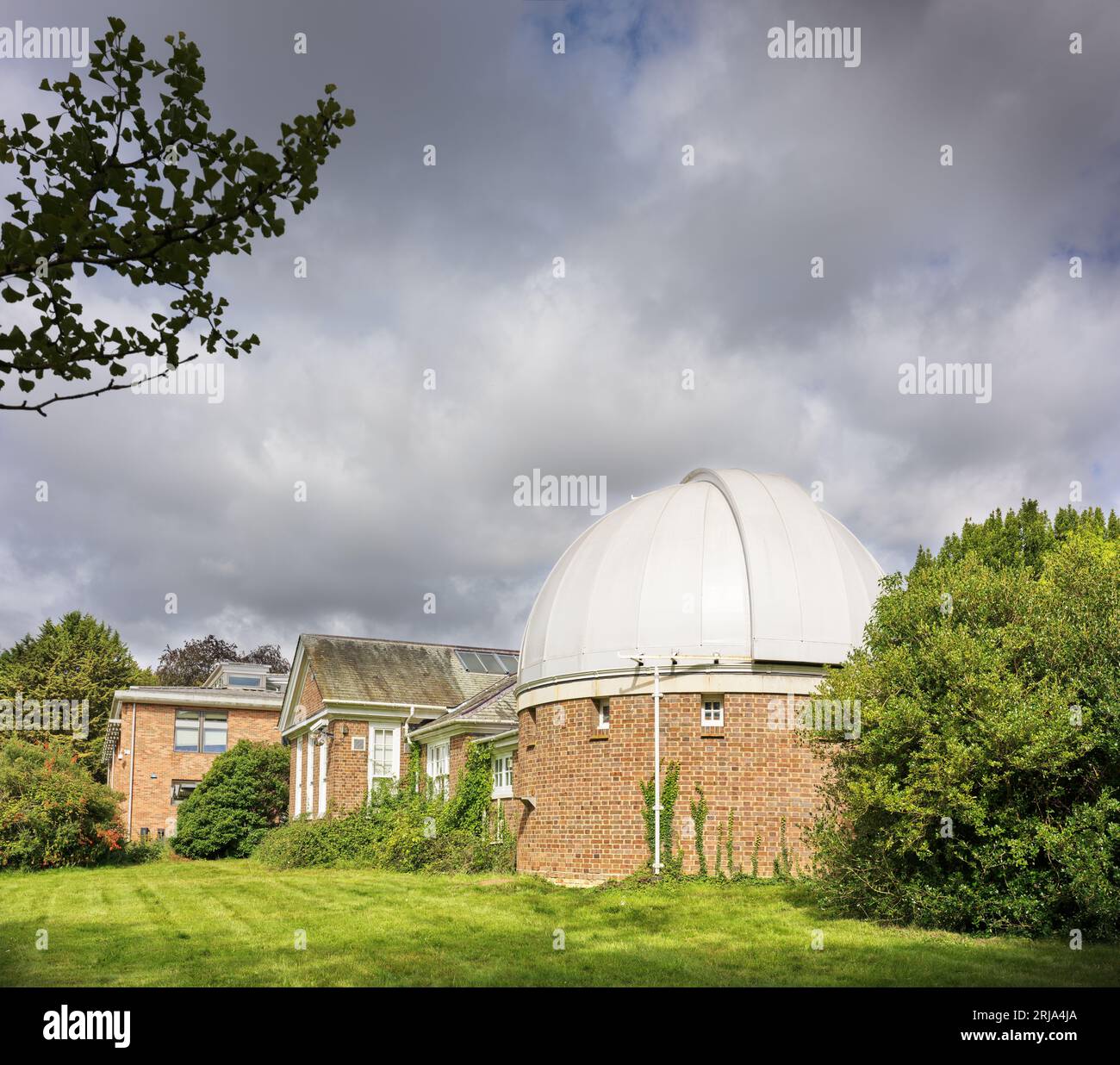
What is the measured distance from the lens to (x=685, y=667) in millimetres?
18719

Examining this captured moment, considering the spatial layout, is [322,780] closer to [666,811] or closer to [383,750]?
[383,750]

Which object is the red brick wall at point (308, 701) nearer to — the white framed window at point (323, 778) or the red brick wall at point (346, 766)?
the white framed window at point (323, 778)

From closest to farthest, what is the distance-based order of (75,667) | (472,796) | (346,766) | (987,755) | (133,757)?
(987,755) → (472,796) → (346,766) → (133,757) → (75,667)

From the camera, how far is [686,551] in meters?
19.6

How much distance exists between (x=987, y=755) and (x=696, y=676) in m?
7.14

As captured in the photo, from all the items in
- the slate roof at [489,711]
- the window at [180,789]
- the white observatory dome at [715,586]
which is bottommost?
the window at [180,789]

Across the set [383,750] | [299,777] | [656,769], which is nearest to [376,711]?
[383,750]

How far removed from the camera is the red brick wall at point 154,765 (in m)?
38.9

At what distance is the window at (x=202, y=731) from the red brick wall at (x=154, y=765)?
0.21 metres

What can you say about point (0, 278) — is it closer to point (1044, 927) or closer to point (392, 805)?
point (1044, 927)

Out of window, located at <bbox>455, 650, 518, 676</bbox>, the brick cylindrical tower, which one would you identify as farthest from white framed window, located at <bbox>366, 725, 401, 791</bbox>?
the brick cylindrical tower

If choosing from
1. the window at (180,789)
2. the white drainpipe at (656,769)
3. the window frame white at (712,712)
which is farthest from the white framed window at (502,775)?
the window at (180,789)

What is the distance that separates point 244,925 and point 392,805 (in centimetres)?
1369
